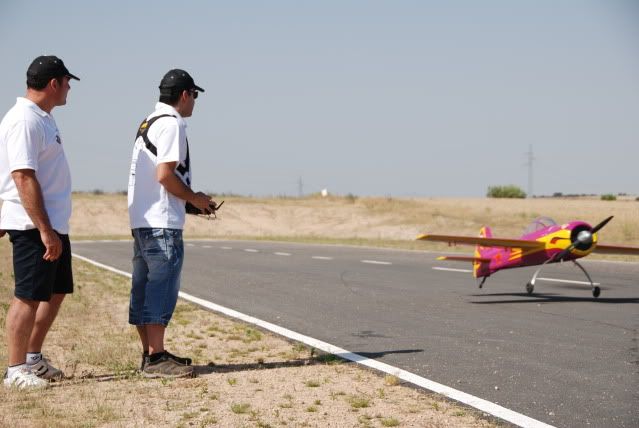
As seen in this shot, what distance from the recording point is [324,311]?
1152 cm

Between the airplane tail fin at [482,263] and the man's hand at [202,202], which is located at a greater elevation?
the man's hand at [202,202]

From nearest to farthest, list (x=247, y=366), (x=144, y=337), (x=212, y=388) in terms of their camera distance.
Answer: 1. (x=212, y=388)
2. (x=144, y=337)
3. (x=247, y=366)

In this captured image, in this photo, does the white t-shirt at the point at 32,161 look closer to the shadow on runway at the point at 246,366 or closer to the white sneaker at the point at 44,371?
the white sneaker at the point at 44,371

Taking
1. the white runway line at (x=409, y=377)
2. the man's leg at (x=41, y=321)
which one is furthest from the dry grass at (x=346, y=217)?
the man's leg at (x=41, y=321)

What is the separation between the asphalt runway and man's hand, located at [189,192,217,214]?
2.19 metres

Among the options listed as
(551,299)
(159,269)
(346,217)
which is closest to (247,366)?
(159,269)

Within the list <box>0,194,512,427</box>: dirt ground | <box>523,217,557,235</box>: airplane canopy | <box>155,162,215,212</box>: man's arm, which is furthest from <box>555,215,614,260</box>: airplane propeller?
<box>155,162,215,212</box>: man's arm

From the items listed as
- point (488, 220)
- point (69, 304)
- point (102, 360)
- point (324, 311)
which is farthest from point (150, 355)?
point (488, 220)

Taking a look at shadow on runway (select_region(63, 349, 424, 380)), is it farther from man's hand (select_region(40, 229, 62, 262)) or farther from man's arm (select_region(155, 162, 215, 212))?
man's arm (select_region(155, 162, 215, 212))

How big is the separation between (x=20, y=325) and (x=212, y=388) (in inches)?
58.9

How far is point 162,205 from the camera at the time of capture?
265 inches

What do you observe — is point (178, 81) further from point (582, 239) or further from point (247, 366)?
point (582, 239)

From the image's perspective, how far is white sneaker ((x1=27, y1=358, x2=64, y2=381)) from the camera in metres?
6.52

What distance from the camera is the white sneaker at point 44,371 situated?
21.4ft
